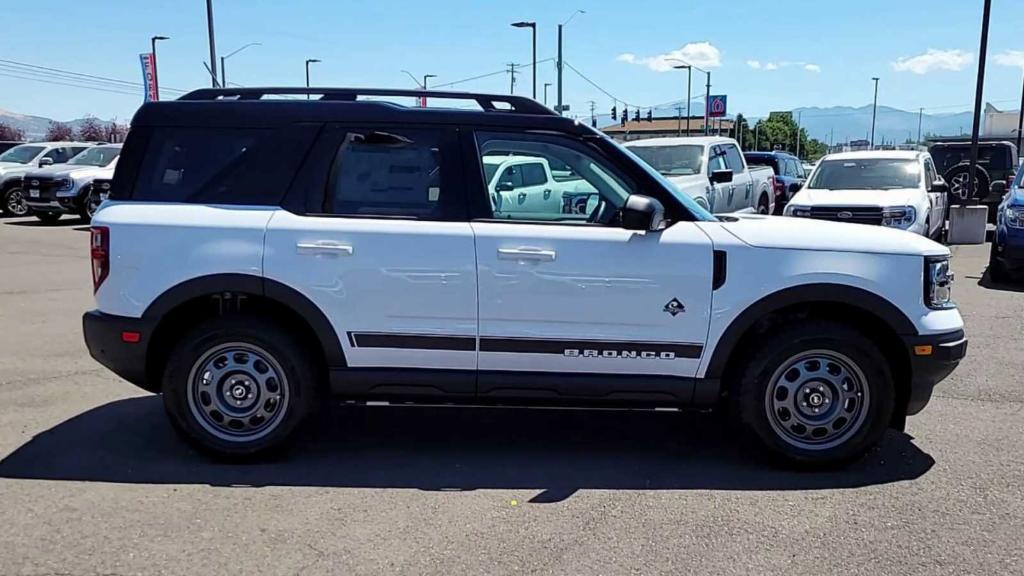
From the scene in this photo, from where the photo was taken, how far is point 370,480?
4543mm

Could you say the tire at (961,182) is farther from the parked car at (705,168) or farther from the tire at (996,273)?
the tire at (996,273)

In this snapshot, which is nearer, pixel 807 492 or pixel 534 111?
Answer: pixel 807 492

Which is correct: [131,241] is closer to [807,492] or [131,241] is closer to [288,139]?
[288,139]

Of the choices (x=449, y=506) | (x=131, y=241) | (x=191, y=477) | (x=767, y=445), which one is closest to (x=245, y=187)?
(x=131, y=241)

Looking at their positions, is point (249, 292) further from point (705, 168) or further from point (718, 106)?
point (718, 106)

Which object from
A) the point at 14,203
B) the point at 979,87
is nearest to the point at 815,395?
the point at 979,87

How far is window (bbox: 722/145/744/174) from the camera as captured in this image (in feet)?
46.9

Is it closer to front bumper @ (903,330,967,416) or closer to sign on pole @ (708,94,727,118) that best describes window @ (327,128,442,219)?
front bumper @ (903,330,967,416)

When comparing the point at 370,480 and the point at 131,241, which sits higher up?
the point at 131,241

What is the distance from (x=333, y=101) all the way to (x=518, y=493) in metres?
2.39

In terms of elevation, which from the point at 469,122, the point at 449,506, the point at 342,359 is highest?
the point at 469,122

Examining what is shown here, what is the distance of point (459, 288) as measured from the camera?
14.7 feet

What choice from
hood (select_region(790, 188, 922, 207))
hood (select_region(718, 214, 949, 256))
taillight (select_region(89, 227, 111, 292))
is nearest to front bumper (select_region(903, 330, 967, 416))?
hood (select_region(718, 214, 949, 256))

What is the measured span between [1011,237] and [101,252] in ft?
33.9
